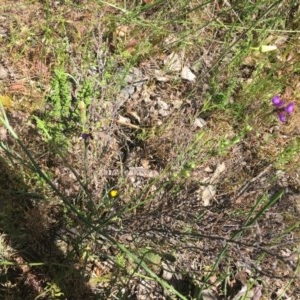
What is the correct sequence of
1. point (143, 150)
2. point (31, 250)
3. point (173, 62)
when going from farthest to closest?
point (173, 62) < point (143, 150) < point (31, 250)

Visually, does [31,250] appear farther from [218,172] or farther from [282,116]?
[282,116]

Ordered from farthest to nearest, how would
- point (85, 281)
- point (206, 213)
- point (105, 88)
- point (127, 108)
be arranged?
point (127, 108) < point (105, 88) < point (206, 213) < point (85, 281)

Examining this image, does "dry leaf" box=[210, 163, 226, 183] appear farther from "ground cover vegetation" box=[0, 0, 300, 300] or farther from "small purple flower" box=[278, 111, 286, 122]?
"small purple flower" box=[278, 111, 286, 122]

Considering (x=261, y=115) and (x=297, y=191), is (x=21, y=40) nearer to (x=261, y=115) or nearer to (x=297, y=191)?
(x=261, y=115)

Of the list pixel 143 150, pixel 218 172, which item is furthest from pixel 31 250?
pixel 218 172

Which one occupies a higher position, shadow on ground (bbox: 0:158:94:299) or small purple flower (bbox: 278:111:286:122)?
small purple flower (bbox: 278:111:286:122)

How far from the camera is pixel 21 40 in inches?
91.6

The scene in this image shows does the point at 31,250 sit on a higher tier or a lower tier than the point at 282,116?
lower

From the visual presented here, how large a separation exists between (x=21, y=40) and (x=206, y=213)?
1.37 metres

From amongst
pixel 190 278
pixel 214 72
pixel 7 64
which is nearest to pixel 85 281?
pixel 190 278

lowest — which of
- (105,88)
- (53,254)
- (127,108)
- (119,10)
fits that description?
(53,254)

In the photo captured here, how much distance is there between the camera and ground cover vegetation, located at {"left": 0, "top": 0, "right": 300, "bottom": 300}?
191 cm

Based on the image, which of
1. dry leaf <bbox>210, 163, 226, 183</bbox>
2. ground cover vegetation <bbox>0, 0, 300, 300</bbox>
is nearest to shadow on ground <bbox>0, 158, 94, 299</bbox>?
ground cover vegetation <bbox>0, 0, 300, 300</bbox>

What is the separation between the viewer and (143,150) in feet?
7.43
